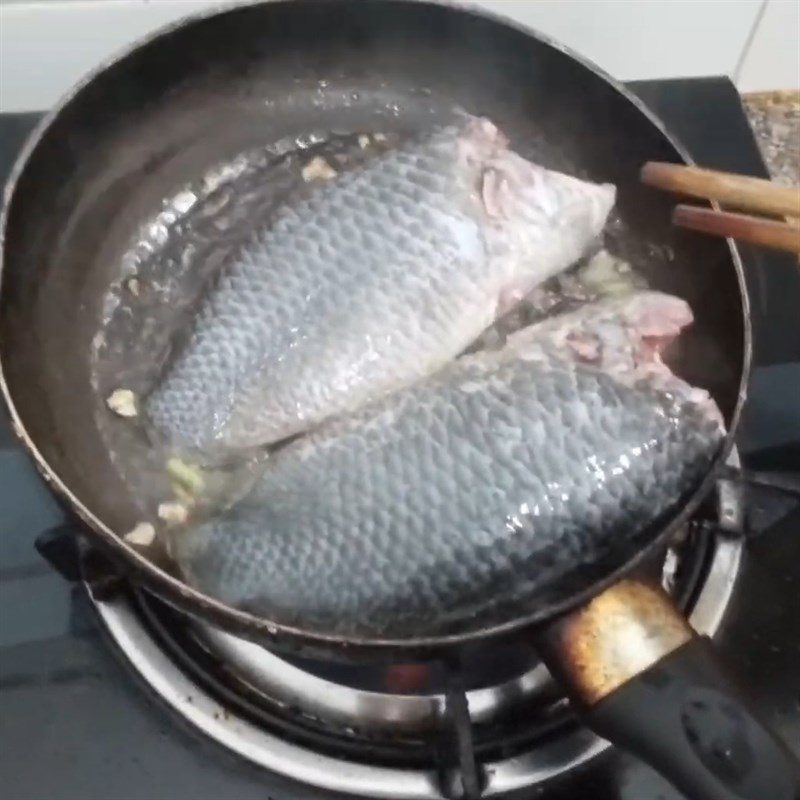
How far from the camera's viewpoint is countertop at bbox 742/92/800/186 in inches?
36.5

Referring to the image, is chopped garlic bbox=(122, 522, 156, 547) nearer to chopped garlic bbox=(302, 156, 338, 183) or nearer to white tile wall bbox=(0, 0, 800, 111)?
chopped garlic bbox=(302, 156, 338, 183)

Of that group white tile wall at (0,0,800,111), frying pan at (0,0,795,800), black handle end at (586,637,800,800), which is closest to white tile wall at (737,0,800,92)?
white tile wall at (0,0,800,111)

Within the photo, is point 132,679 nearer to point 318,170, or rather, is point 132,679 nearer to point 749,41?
point 318,170

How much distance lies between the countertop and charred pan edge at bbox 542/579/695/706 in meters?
0.51

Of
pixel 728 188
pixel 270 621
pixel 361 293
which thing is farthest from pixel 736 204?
pixel 270 621

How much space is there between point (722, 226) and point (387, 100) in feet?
0.98

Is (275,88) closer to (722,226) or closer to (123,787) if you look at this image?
(722,226)

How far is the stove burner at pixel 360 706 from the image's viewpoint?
625mm

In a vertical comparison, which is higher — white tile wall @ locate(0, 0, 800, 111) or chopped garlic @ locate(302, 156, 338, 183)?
white tile wall @ locate(0, 0, 800, 111)

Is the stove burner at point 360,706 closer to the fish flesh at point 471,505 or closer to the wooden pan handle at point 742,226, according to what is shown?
the fish flesh at point 471,505

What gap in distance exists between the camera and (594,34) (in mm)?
878

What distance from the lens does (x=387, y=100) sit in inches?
Answer: 32.3

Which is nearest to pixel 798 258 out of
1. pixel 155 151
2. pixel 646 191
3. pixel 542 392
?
pixel 646 191

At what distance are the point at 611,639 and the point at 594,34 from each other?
1.76 ft
